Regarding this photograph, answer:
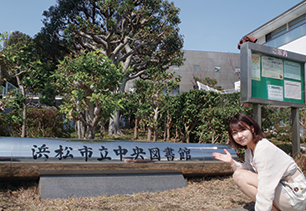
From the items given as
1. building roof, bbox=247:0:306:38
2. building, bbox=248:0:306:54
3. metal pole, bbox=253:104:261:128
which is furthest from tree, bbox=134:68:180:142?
building roof, bbox=247:0:306:38

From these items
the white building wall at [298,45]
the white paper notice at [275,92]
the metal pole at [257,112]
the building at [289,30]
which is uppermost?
the building at [289,30]

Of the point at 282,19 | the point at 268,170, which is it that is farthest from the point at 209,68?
the point at 268,170

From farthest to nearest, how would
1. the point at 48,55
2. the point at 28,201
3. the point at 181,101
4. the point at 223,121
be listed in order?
1. the point at 48,55
2. the point at 181,101
3. the point at 223,121
4. the point at 28,201

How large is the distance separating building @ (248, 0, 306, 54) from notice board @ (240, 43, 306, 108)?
9868mm

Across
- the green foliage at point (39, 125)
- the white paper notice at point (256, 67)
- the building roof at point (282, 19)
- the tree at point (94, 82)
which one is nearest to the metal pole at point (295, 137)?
the white paper notice at point (256, 67)

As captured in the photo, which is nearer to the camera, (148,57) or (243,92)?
(243,92)

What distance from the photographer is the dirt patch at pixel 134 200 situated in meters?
2.71

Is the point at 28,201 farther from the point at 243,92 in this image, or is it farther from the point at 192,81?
the point at 192,81

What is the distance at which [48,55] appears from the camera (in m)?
14.6

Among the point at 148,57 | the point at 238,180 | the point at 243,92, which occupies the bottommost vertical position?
the point at 238,180

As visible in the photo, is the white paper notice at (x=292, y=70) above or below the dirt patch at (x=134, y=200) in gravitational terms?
above

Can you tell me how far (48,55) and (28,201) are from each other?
1363 centimetres

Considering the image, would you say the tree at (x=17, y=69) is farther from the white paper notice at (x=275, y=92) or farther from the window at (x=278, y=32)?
the window at (x=278, y=32)

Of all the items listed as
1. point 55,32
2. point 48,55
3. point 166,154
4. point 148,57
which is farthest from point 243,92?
point 48,55
